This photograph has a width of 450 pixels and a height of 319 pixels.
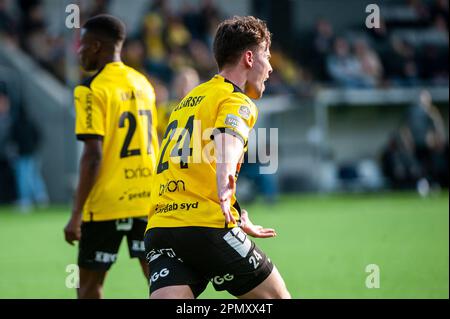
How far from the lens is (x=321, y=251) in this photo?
466 inches

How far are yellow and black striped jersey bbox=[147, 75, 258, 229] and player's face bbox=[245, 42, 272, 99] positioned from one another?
0.54 feet

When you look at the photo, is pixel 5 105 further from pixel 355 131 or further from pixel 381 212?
pixel 355 131

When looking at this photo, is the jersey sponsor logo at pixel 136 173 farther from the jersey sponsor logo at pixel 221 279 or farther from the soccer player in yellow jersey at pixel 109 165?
the jersey sponsor logo at pixel 221 279

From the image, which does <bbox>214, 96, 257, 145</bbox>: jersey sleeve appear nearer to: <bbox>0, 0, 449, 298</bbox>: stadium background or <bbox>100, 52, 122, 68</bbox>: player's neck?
<bbox>100, 52, 122, 68</bbox>: player's neck

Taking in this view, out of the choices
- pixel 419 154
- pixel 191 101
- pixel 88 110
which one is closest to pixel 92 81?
pixel 88 110

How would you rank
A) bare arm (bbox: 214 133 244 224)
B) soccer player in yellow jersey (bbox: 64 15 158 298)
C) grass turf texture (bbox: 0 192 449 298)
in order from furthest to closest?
grass turf texture (bbox: 0 192 449 298) → soccer player in yellow jersey (bbox: 64 15 158 298) → bare arm (bbox: 214 133 244 224)

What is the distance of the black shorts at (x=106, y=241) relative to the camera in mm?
6609

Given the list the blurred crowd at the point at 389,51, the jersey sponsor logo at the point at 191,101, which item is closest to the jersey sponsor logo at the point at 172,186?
the jersey sponsor logo at the point at 191,101

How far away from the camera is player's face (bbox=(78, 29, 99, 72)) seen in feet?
22.4

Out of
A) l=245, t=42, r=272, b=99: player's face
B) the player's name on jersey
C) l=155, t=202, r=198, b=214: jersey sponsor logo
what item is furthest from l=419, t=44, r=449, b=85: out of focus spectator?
l=155, t=202, r=198, b=214: jersey sponsor logo

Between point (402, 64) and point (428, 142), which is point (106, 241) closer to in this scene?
point (428, 142)

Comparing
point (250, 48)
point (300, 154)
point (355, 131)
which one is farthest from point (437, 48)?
point (250, 48)

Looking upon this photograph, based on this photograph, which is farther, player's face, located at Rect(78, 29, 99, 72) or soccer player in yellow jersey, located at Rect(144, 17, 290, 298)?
player's face, located at Rect(78, 29, 99, 72)

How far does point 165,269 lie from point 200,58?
1913cm
